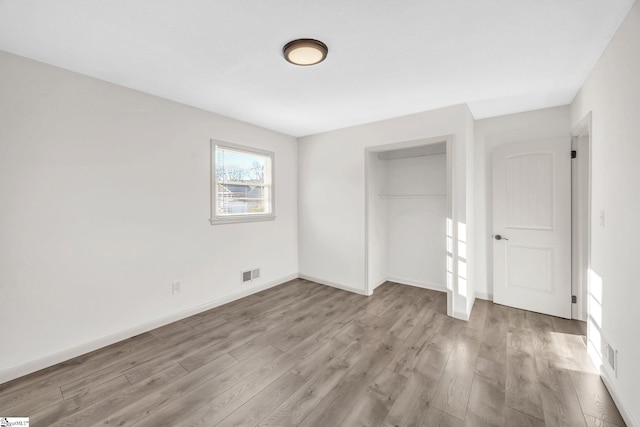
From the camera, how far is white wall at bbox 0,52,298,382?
2.15m

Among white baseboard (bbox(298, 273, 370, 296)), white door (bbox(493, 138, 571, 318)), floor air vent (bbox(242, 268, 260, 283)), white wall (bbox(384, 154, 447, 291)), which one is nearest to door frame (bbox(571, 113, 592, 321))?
white door (bbox(493, 138, 571, 318))

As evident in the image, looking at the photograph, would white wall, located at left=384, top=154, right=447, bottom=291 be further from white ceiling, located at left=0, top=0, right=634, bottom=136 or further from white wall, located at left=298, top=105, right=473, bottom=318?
white ceiling, located at left=0, top=0, right=634, bottom=136

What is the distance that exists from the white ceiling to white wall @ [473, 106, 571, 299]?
45cm

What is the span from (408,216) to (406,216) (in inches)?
1.3

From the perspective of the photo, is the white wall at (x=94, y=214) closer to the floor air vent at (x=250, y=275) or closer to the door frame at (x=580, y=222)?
the floor air vent at (x=250, y=275)

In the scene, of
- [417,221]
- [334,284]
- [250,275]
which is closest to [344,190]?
[417,221]

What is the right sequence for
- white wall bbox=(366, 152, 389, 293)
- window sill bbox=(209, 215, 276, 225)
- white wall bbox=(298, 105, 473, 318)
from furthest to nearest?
white wall bbox=(366, 152, 389, 293) < window sill bbox=(209, 215, 276, 225) < white wall bbox=(298, 105, 473, 318)

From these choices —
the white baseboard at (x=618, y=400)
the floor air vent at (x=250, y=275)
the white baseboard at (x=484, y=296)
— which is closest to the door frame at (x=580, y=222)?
the white baseboard at (x=484, y=296)

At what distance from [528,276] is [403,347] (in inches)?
82.1

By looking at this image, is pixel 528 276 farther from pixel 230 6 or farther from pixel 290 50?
pixel 230 6

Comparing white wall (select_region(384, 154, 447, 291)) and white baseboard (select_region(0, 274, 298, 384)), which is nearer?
white baseboard (select_region(0, 274, 298, 384))

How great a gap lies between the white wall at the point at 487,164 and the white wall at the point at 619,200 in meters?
1.15

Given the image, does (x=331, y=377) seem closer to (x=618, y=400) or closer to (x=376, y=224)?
(x=618, y=400)

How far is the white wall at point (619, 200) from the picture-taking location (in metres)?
1.60
